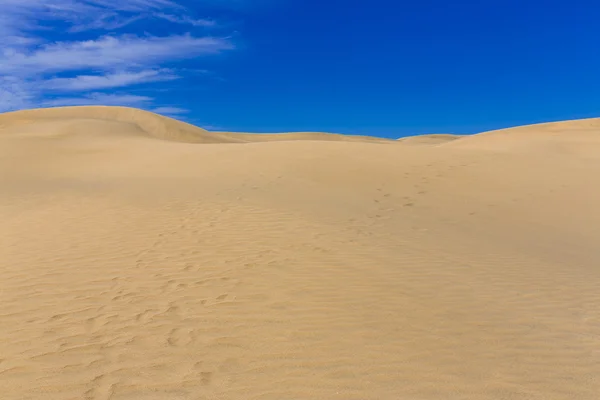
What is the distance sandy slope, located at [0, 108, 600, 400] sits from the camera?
13.3ft

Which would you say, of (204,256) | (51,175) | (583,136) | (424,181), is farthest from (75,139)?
(583,136)

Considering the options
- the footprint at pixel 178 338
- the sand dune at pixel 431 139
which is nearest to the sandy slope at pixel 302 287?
the footprint at pixel 178 338

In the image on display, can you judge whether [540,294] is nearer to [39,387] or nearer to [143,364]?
[143,364]

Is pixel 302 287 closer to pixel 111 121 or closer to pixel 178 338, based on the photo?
pixel 178 338

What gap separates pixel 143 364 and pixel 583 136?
29.0m

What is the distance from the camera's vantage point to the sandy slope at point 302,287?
4055 mm

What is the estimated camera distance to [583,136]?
27062 millimetres

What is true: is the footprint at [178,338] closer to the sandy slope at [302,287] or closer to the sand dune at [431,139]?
the sandy slope at [302,287]

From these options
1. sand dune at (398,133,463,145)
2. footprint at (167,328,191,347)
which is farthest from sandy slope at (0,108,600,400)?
sand dune at (398,133,463,145)

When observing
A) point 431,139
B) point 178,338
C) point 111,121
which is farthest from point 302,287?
point 431,139

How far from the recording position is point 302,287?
6.01 meters

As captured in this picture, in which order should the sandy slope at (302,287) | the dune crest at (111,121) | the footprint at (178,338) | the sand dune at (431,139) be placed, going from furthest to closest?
1. the sand dune at (431,139)
2. the dune crest at (111,121)
3. the footprint at (178,338)
4. the sandy slope at (302,287)

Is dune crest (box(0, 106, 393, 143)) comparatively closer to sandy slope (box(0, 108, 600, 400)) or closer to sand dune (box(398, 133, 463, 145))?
sandy slope (box(0, 108, 600, 400))

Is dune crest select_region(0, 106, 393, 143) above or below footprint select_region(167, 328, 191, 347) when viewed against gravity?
above
